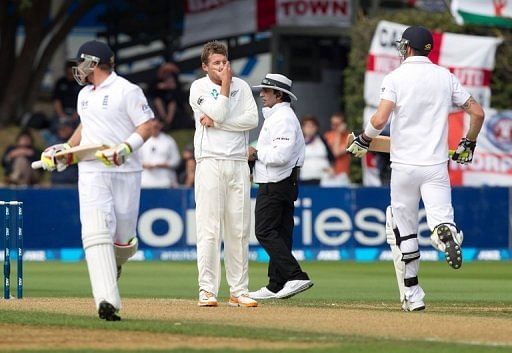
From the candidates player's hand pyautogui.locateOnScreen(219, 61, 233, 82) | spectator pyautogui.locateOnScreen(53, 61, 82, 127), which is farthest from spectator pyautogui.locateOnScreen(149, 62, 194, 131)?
player's hand pyautogui.locateOnScreen(219, 61, 233, 82)

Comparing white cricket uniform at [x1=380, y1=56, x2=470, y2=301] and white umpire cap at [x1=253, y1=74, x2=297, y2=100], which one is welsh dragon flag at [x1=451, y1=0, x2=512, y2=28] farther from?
white cricket uniform at [x1=380, y1=56, x2=470, y2=301]

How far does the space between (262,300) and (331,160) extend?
10.1 metres

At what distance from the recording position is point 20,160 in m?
25.3

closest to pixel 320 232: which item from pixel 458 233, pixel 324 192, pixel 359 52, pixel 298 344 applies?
pixel 324 192

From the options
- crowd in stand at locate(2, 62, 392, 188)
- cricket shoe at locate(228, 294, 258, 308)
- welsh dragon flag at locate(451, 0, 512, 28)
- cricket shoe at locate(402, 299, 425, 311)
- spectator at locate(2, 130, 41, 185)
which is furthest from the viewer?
welsh dragon flag at locate(451, 0, 512, 28)

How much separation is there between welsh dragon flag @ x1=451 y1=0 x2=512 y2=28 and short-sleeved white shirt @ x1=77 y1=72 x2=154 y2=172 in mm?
14425

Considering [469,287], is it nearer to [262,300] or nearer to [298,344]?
[262,300]

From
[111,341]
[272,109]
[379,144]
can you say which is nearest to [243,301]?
[379,144]

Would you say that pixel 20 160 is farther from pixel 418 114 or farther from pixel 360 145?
pixel 418 114

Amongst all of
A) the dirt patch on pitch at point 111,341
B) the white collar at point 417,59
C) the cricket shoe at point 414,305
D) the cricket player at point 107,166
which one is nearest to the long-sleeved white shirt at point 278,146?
the white collar at point 417,59

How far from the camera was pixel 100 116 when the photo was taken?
1190 centimetres

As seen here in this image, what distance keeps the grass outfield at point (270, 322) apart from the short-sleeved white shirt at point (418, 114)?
4.39 ft

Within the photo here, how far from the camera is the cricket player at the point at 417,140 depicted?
12711 mm

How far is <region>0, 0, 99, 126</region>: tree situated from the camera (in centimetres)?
2975
